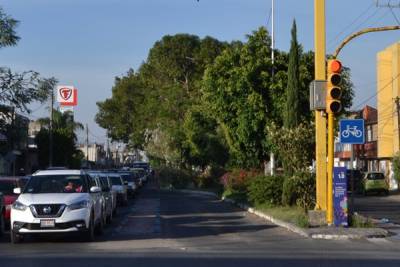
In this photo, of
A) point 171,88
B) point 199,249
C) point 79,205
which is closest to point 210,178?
point 171,88

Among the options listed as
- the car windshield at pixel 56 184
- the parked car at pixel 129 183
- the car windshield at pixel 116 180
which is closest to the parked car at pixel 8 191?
the car windshield at pixel 56 184

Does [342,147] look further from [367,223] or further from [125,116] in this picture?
[367,223]

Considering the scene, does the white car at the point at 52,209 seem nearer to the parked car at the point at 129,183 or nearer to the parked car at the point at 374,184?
the parked car at the point at 129,183

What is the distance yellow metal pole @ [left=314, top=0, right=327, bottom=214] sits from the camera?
20.8 meters

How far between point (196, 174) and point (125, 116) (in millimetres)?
21308

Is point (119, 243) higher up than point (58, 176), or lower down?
lower down

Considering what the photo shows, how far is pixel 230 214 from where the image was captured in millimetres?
28812

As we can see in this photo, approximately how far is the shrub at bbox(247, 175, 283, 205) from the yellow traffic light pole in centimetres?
805

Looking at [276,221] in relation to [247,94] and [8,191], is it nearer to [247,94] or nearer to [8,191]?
[8,191]

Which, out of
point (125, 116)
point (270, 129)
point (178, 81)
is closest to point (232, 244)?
point (270, 129)

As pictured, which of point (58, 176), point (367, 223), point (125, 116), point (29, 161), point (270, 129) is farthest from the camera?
point (125, 116)

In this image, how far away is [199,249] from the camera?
1588cm

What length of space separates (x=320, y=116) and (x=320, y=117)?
0.14 feet

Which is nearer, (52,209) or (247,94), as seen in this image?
(52,209)
